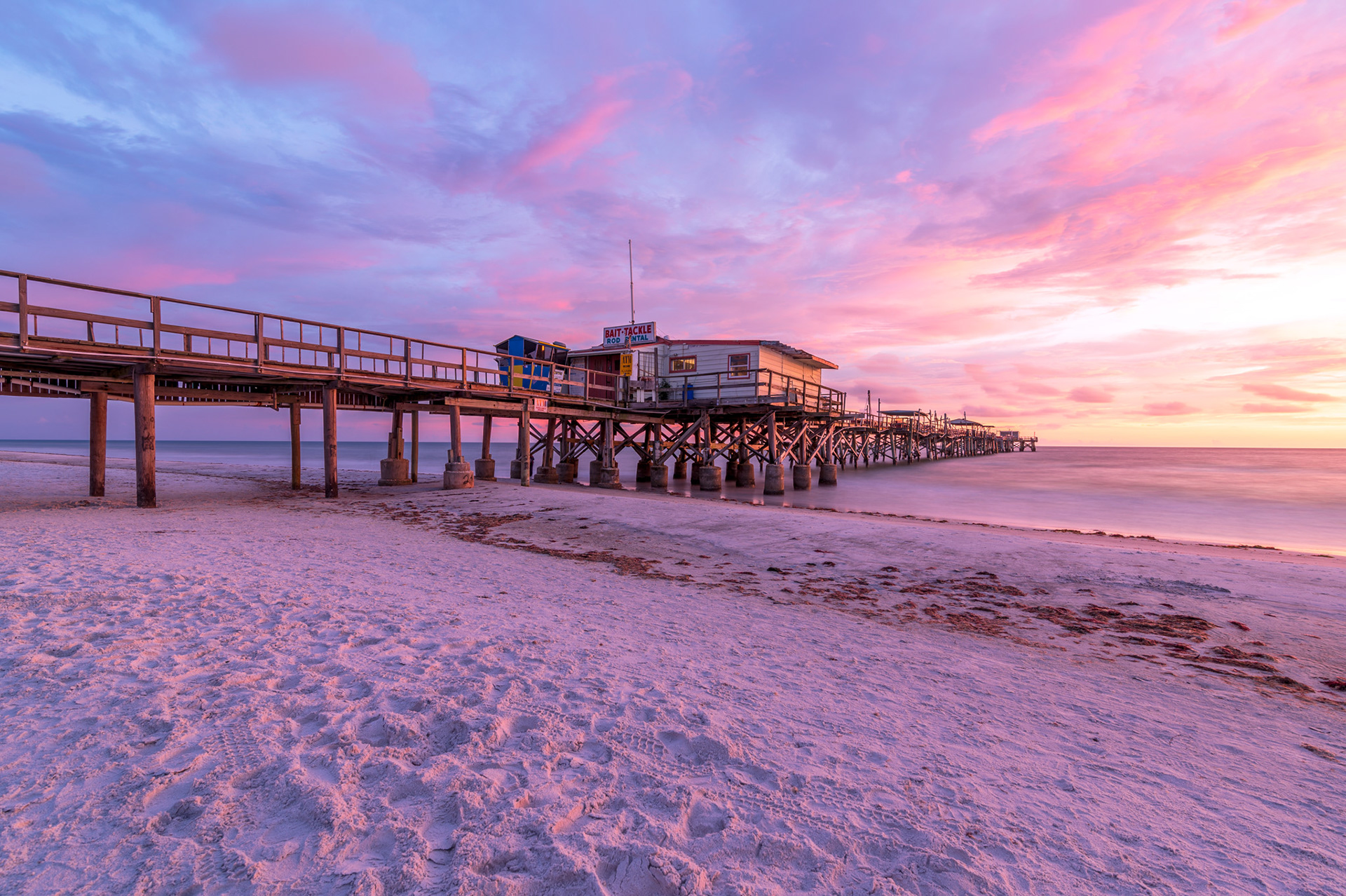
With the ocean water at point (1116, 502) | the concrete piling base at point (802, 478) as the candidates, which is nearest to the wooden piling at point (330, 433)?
the ocean water at point (1116, 502)

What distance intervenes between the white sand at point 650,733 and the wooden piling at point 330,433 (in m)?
8.40

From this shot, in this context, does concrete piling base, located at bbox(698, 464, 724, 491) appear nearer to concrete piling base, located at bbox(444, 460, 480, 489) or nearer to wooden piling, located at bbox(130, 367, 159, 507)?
concrete piling base, located at bbox(444, 460, 480, 489)

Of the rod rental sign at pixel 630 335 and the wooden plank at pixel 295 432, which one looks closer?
the wooden plank at pixel 295 432

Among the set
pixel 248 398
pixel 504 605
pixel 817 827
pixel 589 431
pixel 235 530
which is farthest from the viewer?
pixel 589 431

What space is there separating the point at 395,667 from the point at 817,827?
10.6 ft

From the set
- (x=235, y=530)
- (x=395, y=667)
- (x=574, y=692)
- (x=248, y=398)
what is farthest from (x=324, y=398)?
Result: (x=574, y=692)

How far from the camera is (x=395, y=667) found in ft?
13.9

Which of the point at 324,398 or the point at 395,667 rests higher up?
the point at 324,398

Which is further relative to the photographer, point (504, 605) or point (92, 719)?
point (504, 605)

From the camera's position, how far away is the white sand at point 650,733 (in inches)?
92.0

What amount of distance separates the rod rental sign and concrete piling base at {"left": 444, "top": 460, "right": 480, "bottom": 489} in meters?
12.2

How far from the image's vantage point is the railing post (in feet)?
33.4

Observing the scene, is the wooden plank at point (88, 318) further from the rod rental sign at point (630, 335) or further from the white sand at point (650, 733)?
the rod rental sign at point (630, 335)

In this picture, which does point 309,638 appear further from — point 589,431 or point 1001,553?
point 589,431
